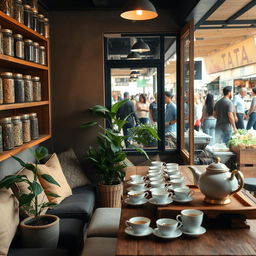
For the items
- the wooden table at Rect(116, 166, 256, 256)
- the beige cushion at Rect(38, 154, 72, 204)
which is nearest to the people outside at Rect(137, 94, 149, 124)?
the beige cushion at Rect(38, 154, 72, 204)

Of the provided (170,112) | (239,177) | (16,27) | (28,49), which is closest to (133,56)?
(170,112)

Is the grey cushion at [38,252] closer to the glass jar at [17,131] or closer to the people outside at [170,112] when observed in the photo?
the glass jar at [17,131]

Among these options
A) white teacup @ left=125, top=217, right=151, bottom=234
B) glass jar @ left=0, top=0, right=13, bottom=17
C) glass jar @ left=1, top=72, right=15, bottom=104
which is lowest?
white teacup @ left=125, top=217, right=151, bottom=234

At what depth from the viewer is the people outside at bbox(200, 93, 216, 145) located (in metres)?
5.85

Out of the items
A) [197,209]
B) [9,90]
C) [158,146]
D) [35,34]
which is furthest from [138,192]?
[158,146]

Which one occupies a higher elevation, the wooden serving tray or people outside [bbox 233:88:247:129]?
people outside [bbox 233:88:247:129]

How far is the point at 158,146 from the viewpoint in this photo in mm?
4980

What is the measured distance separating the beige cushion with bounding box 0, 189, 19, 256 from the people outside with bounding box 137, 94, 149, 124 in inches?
108

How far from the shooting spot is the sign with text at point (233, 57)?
18.2ft

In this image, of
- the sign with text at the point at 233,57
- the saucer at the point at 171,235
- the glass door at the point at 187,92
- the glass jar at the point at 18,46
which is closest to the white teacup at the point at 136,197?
the saucer at the point at 171,235

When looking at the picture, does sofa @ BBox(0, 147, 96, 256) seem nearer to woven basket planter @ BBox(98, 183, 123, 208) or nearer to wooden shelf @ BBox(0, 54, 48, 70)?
woven basket planter @ BBox(98, 183, 123, 208)

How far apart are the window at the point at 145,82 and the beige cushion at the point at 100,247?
101 inches

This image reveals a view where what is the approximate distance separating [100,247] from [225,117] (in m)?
3.96

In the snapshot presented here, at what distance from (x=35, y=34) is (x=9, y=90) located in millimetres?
974
